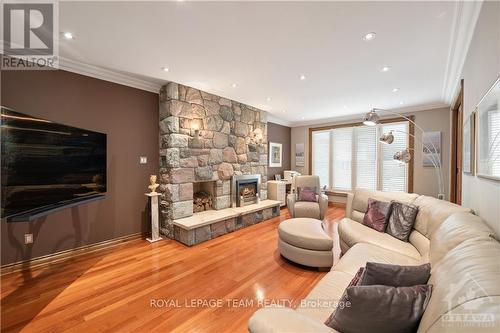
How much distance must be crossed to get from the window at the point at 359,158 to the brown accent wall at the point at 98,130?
494cm

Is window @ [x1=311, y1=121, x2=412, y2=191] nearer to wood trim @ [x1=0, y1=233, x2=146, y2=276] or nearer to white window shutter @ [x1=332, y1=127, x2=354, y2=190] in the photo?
white window shutter @ [x1=332, y1=127, x2=354, y2=190]

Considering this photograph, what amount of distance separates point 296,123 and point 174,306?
20.0 feet

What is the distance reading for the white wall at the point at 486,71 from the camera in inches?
53.1

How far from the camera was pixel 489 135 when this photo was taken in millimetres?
1383

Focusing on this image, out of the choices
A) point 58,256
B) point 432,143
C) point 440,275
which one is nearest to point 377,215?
point 440,275

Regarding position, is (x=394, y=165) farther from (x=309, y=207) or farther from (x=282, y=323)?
(x=282, y=323)

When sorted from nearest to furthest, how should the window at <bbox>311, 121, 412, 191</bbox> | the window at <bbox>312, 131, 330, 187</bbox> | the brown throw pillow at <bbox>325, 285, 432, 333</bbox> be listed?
the brown throw pillow at <bbox>325, 285, 432, 333</bbox>
the window at <bbox>311, 121, 412, 191</bbox>
the window at <bbox>312, 131, 330, 187</bbox>

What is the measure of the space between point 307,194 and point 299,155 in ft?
8.91

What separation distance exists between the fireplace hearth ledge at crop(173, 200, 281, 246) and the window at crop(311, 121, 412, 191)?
2750mm

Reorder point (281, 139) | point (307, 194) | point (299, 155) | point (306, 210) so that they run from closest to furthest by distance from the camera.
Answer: point (306, 210), point (307, 194), point (281, 139), point (299, 155)

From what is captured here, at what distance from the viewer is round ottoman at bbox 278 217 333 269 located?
241 centimetres

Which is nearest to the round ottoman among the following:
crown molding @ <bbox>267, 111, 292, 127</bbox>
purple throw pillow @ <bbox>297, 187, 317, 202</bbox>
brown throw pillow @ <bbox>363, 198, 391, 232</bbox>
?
brown throw pillow @ <bbox>363, 198, 391, 232</bbox>

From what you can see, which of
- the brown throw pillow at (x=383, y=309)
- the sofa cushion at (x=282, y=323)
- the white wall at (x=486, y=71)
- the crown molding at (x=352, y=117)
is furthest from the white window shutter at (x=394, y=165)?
the sofa cushion at (x=282, y=323)

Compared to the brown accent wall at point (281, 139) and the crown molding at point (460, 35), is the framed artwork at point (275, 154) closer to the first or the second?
the brown accent wall at point (281, 139)
